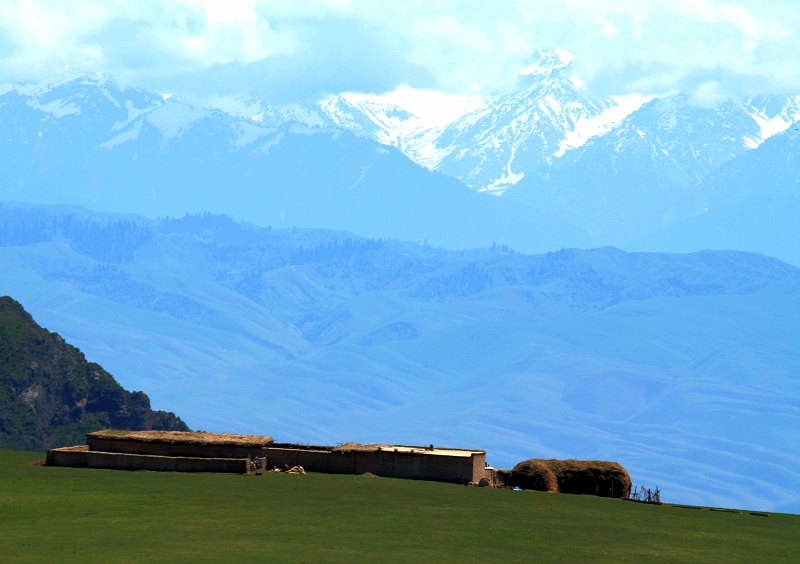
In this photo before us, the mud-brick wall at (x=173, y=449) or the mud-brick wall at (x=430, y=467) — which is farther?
the mud-brick wall at (x=173, y=449)

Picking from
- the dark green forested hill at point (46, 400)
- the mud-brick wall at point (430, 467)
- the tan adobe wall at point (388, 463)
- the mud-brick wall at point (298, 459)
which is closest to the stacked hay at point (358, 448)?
the tan adobe wall at point (388, 463)

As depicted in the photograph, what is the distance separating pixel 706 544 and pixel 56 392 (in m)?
137

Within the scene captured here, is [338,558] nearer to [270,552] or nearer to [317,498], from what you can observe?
[270,552]

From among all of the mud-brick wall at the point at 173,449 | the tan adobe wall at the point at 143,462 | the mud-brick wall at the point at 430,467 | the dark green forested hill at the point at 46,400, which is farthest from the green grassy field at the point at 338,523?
the dark green forested hill at the point at 46,400

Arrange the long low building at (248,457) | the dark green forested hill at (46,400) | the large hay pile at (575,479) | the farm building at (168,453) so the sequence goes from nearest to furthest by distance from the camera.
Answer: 1. the long low building at (248,457)
2. the farm building at (168,453)
3. the large hay pile at (575,479)
4. the dark green forested hill at (46,400)

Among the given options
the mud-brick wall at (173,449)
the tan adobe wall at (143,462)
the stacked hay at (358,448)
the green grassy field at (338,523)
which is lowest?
the green grassy field at (338,523)

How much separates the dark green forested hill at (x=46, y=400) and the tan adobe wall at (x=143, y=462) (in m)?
109

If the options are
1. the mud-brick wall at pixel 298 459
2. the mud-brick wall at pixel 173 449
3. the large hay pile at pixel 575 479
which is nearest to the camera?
the mud-brick wall at pixel 173 449

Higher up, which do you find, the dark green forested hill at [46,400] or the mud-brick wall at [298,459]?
the dark green forested hill at [46,400]

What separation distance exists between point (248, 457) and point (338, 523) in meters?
16.0

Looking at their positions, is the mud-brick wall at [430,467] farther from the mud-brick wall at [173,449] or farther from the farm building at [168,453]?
the mud-brick wall at [173,449]

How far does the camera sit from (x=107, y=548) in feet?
169

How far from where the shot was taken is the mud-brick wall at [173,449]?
73.6 metres

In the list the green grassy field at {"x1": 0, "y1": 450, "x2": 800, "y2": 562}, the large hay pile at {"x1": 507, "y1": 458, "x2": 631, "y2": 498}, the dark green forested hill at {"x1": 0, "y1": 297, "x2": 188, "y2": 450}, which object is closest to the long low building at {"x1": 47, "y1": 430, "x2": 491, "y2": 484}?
the green grassy field at {"x1": 0, "y1": 450, "x2": 800, "y2": 562}
